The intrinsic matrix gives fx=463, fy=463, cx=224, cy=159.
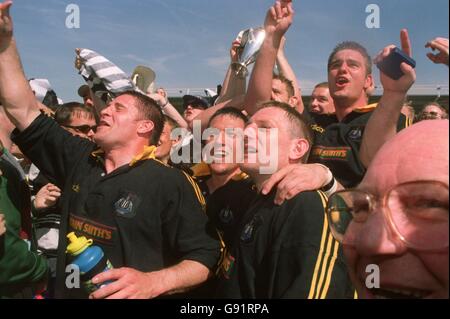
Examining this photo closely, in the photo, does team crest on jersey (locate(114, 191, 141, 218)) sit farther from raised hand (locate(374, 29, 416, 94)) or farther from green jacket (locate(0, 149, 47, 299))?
raised hand (locate(374, 29, 416, 94))

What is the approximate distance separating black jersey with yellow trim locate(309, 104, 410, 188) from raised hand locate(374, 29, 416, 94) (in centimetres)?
76

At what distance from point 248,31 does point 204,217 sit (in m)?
2.12

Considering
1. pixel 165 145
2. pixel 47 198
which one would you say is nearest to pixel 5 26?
pixel 47 198

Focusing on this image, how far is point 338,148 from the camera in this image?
3.13m

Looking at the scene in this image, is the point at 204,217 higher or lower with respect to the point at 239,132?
lower

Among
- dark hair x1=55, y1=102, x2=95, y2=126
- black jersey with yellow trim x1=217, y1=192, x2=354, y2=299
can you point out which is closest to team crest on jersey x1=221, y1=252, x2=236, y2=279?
black jersey with yellow trim x1=217, y1=192, x2=354, y2=299

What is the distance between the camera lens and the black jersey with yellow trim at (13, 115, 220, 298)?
2.51 m

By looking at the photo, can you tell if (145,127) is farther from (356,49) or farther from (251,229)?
(356,49)

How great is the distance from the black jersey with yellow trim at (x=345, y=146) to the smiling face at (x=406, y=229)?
181cm

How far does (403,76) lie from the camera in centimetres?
209

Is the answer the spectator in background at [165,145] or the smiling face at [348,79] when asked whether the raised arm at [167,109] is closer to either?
the spectator in background at [165,145]

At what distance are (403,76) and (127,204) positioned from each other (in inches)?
61.3
